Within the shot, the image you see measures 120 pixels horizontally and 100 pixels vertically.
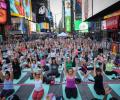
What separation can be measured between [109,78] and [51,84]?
3.57m

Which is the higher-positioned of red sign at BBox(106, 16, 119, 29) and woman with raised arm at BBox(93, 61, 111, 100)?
red sign at BBox(106, 16, 119, 29)

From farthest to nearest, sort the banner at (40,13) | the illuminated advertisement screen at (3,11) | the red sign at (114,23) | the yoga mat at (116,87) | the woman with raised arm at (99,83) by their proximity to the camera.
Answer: the banner at (40,13)
the illuminated advertisement screen at (3,11)
the red sign at (114,23)
the yoga mat at (116,87)
the woman with raised arm at (99,83)

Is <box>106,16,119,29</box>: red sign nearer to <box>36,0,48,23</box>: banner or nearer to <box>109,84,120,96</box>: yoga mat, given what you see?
<box>109,84,120,96</box>: yoga mat

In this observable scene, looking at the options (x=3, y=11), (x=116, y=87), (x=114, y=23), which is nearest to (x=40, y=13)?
(x=3, y=11)

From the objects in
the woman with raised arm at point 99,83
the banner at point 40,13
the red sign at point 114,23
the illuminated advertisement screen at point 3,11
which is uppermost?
the banner at point 40,13

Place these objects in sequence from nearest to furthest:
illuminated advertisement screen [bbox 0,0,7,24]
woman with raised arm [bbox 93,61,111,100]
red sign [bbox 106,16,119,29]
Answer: woman with raised arm [bbox 93,61,111,100] < red sign [bbox 106,16,119,29] < illuminated advertisement screen [bbox 0,0,7,24]

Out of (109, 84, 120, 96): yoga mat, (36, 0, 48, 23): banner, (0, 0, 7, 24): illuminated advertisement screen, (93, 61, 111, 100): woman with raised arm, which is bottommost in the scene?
(109, 84, 120, 96): yoga mat

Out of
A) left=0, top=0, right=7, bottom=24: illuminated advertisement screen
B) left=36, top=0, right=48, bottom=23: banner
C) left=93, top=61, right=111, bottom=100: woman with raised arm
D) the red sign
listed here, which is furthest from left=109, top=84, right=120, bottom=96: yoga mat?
left=36, top=0, right=48, bottom=23: banner

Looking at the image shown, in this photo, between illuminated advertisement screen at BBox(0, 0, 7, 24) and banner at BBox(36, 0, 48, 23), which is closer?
illuminated advertisement screen at BBox(0, 0, 7, 24)

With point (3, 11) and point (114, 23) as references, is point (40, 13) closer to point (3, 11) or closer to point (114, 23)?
point (3, 11)

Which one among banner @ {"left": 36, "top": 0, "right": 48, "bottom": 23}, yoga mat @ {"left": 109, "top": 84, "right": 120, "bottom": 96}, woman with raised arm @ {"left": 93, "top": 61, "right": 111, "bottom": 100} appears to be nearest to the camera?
woman with raised arm @ {"left": 93, "top": 61, "right": 111, "bottom": 100}

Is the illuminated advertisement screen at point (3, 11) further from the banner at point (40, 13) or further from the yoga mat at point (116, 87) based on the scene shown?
the banner at point (40, 13)

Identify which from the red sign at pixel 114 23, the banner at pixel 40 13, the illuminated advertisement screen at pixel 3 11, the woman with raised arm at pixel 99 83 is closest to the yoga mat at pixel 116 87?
the woman with raised arm at pixel 99 83

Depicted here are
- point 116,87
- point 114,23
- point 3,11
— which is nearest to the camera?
point 116,87
